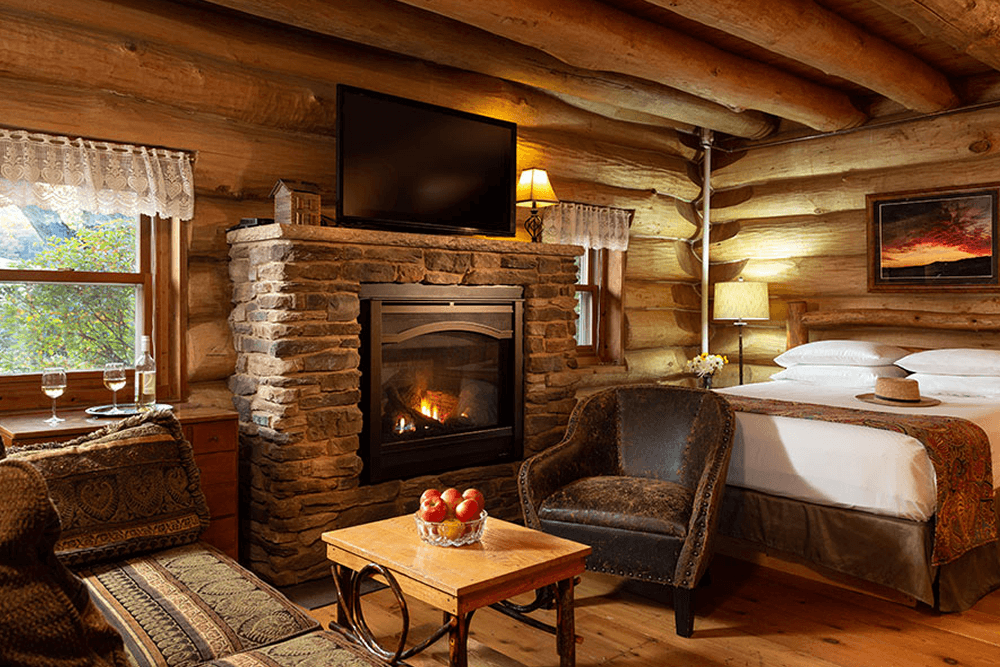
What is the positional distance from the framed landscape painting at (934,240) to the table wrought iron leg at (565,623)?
3.67 meters

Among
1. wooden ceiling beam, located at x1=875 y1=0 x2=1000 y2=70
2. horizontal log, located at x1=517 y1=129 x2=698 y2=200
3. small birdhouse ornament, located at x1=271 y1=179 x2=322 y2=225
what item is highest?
wooden ceiling beam, located at x1=875 y1=0 x2=1000 y2=70

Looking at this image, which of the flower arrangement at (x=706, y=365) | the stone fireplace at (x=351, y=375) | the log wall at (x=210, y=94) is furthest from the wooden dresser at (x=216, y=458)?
the flower arrangement at (x=706, y=365)

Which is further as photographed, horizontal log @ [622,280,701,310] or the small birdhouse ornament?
horizontal log @ [622,280,701,310]

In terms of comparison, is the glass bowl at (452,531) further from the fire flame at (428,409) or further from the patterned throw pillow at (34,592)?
the fire flame at (428,409)

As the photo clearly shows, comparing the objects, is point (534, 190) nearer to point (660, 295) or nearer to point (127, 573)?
point (660, 295)

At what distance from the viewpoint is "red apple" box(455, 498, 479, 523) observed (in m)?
2.51

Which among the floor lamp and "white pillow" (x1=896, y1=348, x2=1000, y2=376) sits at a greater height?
the floor lamp

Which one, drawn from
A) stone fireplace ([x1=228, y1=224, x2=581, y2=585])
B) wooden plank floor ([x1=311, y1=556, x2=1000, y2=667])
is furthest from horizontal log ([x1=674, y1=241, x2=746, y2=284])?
wooden plank floor ([x1=311, y1=556, x2=1000, y2=667])

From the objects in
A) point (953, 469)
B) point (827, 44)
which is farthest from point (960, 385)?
point (827, 44)

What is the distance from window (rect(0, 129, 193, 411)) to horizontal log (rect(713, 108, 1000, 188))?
4.04 m

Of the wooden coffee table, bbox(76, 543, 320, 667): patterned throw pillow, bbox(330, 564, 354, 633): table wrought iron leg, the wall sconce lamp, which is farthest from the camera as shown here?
the wall sconce lamp

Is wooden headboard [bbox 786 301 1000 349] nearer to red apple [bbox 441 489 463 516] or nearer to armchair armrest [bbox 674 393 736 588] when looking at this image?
armchair armrest [bbox 674 393 736 588]

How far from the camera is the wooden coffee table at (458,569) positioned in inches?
87.9

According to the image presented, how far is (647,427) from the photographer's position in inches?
144
